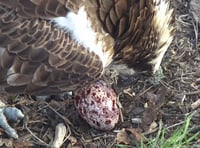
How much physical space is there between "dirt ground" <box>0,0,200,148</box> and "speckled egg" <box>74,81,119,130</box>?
9 cm

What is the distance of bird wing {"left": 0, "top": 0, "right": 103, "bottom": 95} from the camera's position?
3426 millimetres

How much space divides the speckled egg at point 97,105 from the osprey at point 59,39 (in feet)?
0.63

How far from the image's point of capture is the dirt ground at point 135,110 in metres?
3.84

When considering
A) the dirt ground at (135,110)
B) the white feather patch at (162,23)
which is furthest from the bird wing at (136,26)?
the dirt ground at (135,110)

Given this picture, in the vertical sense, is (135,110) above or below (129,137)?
above

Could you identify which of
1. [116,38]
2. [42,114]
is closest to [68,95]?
[42,114]

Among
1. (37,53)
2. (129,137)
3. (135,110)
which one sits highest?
(37,53)

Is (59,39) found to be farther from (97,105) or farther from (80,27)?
(97,105)

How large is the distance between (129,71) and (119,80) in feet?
0.78

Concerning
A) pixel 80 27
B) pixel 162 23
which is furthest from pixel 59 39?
pixel 162 23

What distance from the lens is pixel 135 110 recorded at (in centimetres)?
397

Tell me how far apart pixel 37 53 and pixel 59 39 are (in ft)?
0.38

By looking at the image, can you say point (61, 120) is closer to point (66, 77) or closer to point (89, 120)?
point (89, 120)

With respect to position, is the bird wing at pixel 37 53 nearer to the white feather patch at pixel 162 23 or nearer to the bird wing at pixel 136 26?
the bird wing at pixel 136 26
